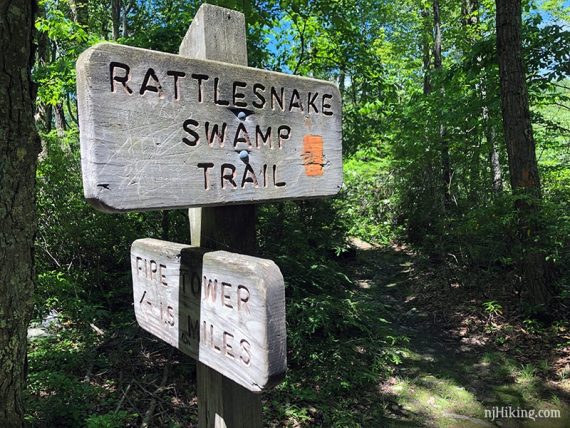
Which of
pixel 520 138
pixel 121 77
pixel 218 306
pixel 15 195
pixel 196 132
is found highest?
pixel 520 138

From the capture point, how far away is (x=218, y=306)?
1226 mm

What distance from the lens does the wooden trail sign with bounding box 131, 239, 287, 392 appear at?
3.54 ft

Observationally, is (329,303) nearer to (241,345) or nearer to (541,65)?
(241,345)

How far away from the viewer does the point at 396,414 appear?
12.2 ft

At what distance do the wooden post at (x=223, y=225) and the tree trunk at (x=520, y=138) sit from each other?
15.6ft

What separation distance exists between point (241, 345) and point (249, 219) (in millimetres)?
487

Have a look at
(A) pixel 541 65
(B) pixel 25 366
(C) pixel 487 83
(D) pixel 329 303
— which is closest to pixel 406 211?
(C) pixel 487 83

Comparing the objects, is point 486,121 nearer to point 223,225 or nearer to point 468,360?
point 468,360

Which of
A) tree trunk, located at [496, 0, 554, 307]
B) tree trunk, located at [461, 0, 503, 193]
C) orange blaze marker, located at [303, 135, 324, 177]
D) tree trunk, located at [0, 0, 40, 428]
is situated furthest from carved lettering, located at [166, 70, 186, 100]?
tree trunk, located at [461, 0, 503, 193]

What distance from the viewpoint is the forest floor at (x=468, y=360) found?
3.79 meters

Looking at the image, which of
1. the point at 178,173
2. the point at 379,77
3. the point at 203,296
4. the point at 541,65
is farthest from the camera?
the point at 379,77

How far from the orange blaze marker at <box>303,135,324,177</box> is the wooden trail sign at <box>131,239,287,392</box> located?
0.39 metres

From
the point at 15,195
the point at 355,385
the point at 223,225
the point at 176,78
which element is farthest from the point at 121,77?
the point at 355,385

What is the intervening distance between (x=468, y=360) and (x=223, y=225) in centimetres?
434
